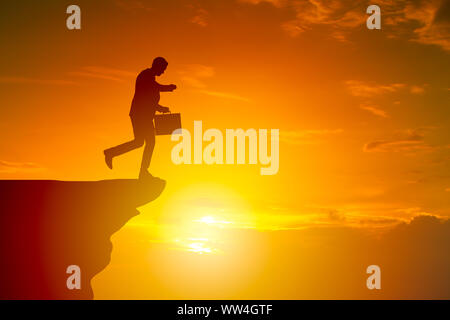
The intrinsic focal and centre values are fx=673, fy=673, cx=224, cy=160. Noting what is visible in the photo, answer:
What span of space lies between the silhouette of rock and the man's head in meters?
3.63

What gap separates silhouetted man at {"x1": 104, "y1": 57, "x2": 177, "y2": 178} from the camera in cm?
1861

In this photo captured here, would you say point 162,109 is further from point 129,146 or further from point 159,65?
point 129,146

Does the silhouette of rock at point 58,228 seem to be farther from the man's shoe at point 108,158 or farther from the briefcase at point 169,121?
the briefcase at point 169,121

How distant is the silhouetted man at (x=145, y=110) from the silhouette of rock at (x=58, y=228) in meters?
1.55

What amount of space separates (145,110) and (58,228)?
4.96m

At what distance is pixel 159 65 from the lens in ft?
60.6

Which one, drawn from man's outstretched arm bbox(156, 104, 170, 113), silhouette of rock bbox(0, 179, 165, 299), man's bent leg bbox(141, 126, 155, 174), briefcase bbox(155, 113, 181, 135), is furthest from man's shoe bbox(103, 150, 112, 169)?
man's outstretched arm bbox(156, 104, 170, 113)

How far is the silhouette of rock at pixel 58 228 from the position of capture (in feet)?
67.4
